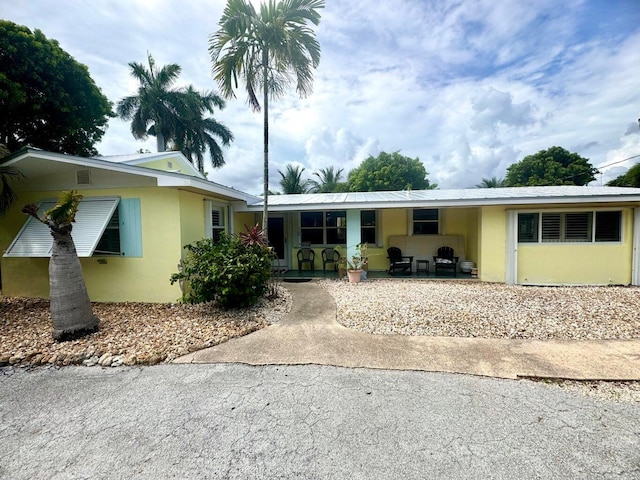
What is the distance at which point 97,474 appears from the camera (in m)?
1.99

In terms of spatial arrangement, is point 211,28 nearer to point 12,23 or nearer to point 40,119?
point 12,23

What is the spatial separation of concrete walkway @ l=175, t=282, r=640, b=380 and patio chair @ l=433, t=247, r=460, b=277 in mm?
5303

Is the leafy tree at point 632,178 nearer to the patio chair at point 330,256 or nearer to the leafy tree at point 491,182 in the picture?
A: the leafy tree at point 491,182

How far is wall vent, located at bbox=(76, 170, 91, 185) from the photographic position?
6.45 meters

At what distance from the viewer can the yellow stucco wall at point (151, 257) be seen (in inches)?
245

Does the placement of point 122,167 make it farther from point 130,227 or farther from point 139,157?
point 139,157

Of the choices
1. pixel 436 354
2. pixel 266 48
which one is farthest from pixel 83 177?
pixel 436 354

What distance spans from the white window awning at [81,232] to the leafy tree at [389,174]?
2460 centimetres

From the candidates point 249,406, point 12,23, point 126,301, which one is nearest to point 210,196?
point 126,301

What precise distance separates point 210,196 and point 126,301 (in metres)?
3.12

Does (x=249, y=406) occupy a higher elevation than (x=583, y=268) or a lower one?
lower

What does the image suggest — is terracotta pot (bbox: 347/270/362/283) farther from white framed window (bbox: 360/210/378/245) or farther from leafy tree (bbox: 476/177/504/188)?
leafy tree (bbox: 476/177/504/188)

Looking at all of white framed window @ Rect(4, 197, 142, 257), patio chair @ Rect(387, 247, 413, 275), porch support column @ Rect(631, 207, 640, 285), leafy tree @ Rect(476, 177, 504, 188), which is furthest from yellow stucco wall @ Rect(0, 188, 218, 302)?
leafy tree @ Rect(476, 177, 504, 188)

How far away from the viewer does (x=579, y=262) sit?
7984mm
